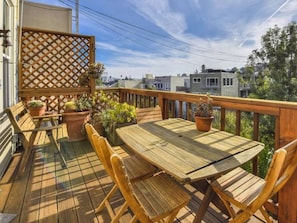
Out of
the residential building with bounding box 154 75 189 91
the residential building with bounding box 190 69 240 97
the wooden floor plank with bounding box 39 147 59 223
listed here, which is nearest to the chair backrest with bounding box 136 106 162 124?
the wooden floor plank with bounding box 39 147 59 223

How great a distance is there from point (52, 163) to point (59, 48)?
3.08 meters

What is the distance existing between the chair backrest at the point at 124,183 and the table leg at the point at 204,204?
484mm

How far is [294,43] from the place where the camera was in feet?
35.4

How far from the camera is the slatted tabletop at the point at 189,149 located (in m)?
1.25

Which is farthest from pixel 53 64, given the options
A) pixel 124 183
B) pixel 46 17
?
pixel 124 183

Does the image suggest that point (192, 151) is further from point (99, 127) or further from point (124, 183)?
point (99, 127)

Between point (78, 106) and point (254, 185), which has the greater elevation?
point (78, 106)

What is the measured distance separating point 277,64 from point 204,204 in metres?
12.4

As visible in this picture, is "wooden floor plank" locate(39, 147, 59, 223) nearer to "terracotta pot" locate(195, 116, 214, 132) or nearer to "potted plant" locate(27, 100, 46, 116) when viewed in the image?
"potted plant" locate(27, 100, 46, 116)

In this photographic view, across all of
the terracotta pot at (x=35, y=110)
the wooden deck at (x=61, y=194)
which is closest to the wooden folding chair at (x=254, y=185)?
the wooden deck at (x=61, y=194)

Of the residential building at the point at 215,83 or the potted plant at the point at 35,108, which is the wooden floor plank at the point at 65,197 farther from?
the residential building at the point at 215,83

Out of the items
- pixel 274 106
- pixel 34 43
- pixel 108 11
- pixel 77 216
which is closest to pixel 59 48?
pixel 34 43

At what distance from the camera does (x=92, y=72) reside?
4.73m

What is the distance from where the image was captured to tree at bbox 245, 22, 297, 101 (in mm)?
10914
